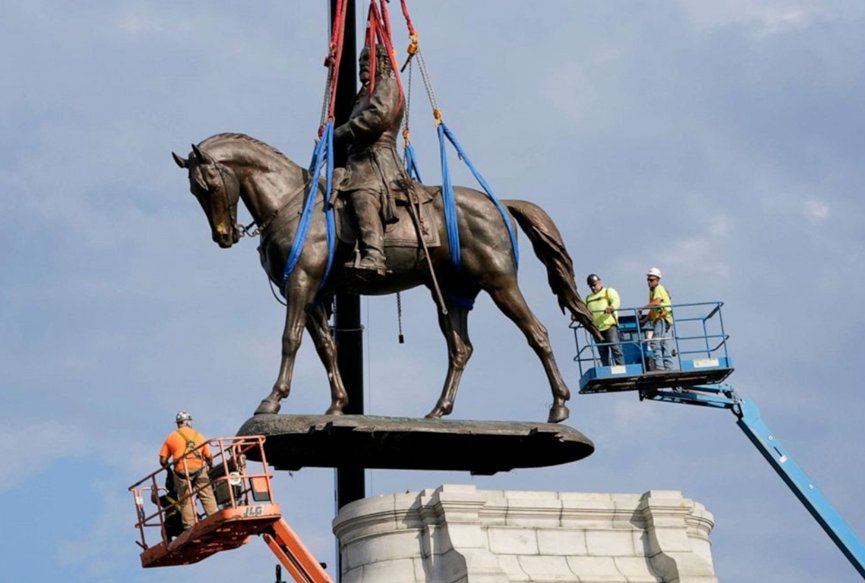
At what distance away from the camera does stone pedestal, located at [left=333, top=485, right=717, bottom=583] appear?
23.2 m

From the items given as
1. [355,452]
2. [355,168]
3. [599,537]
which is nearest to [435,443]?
[355,452]

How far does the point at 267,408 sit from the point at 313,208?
302 centimetres

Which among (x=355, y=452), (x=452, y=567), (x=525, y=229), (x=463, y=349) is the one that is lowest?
(x=452, y=567)

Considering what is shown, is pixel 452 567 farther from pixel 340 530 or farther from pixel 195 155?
pixel 195 155

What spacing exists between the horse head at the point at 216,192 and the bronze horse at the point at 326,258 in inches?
0.6

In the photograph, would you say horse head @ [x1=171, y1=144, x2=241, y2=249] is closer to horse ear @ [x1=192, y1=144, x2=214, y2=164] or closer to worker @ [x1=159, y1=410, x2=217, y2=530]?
horse ear @ [x1=192, y1=144, x2=214, y2=164]

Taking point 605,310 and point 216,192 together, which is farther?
point 605,310

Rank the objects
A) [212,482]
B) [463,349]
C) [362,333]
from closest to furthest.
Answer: [212,482], [463,349], [362,333]

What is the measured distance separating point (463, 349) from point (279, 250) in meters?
3.25

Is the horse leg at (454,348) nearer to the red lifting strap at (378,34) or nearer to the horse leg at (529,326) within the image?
the horse leg at (529,326)

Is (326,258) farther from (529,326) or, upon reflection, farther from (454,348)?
(529,326)

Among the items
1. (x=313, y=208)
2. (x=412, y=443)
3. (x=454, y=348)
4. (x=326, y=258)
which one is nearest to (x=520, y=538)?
(x=412, y=443)

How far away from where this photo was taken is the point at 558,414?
2522 centimetres

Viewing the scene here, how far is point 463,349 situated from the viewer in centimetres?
2575
